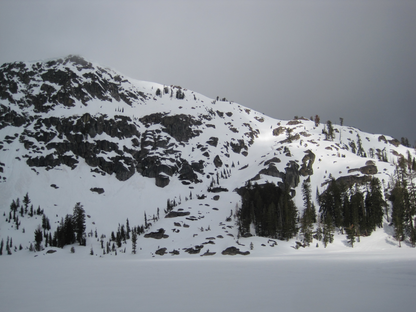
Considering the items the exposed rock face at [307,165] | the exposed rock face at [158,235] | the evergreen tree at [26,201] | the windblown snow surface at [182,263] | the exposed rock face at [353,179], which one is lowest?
the exposed rock face at [158,235]

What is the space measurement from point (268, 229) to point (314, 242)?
1862cm

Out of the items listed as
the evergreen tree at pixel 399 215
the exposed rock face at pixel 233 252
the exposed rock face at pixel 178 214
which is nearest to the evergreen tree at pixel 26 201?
the exposed rock face at pixel 178 214

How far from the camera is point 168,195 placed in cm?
19188

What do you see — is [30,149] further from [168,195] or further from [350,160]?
[350,160]

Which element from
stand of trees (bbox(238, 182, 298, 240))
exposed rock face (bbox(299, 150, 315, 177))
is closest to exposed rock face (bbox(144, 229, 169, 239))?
stand of trees (bbox(238, 182, 298, 240))

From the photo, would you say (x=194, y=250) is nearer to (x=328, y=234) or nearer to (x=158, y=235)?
(x=158, y=235)

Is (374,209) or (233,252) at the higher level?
(374,209)

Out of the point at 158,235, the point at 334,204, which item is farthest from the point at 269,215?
the point at 158,235

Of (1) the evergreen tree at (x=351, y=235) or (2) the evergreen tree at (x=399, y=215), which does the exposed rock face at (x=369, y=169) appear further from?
(1) the evergreen tree at (x=351, y=235)

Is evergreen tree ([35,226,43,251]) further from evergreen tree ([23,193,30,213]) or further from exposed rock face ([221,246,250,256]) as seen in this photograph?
exposed rock face ([221,246,250,256])

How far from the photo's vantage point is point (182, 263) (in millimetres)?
66812

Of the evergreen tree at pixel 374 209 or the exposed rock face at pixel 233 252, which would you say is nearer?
the exposed rock face at pixel 233 252

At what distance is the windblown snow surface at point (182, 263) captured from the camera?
935 inches

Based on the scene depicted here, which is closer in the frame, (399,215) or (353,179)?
(399,215)
